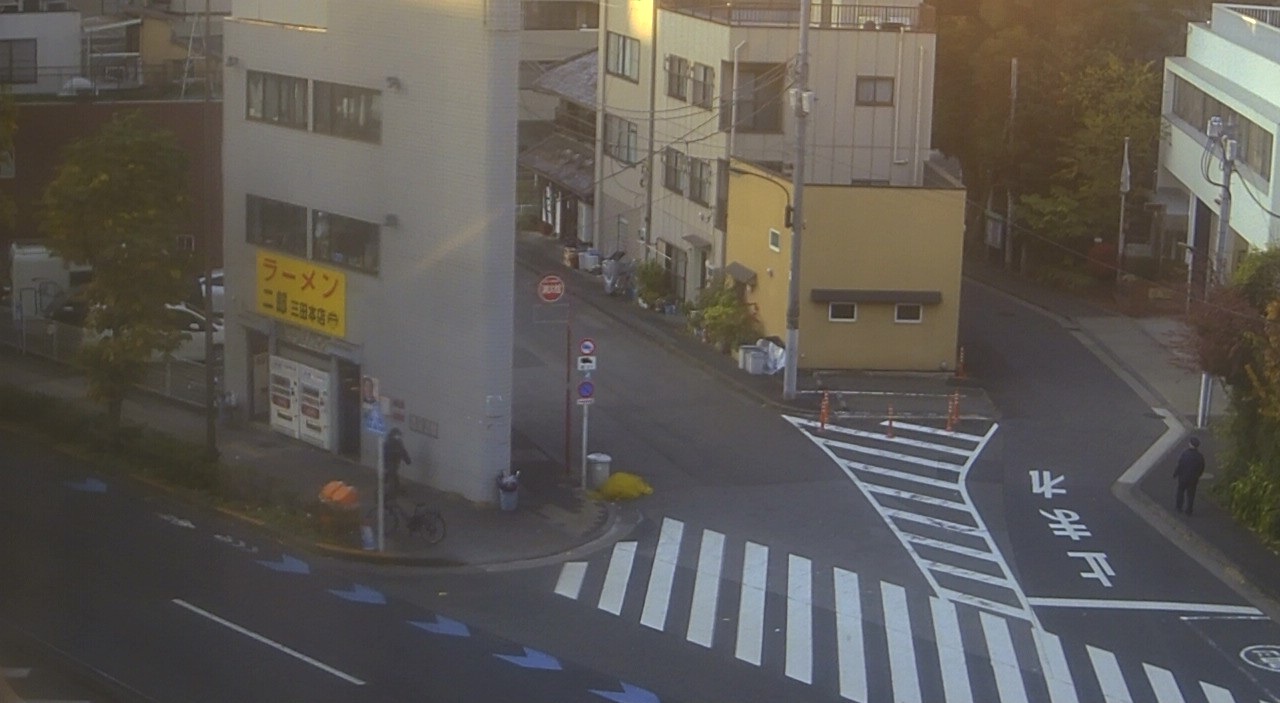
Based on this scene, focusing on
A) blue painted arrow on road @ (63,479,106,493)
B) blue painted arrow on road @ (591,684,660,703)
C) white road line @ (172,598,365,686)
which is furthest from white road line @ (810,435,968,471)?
white road line @ (172,598,365,686)

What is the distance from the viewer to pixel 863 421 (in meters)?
31.1

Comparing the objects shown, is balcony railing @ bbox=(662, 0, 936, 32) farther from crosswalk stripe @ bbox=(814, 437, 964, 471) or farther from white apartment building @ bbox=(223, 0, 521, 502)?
white apartment building @ bbox=(223, 0, 521, 502)

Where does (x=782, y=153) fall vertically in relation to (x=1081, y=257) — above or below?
above

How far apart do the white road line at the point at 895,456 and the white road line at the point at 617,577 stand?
6798mm

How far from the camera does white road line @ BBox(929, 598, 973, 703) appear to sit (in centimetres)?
1825

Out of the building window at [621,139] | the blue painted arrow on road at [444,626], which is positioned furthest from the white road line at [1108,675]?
the building window at [621,139]

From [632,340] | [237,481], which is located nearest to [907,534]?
[237,481]

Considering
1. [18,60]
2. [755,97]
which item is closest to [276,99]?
[755,97]

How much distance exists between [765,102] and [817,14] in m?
5.62

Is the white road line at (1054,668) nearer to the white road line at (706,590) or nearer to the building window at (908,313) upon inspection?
the white road line at (706,590)

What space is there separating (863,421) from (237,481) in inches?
463

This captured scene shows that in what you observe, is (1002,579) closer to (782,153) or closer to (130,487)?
(130,487)

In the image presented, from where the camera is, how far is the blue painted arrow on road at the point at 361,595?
20.5 metres

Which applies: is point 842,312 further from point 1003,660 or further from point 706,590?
point 1003,660
